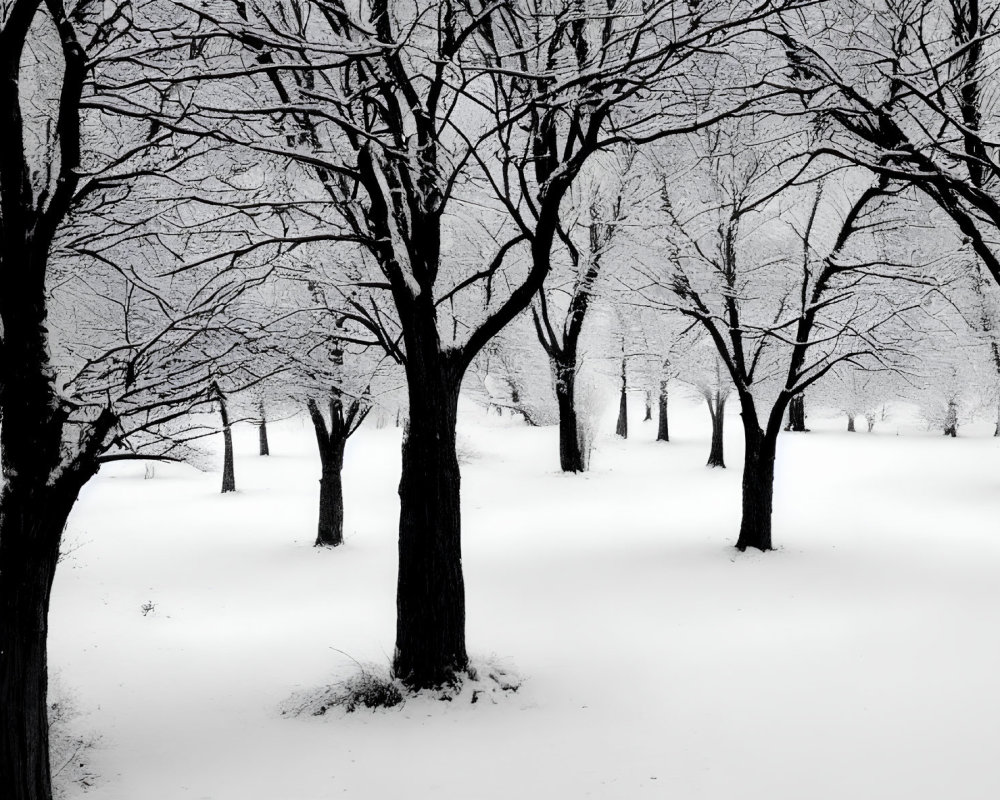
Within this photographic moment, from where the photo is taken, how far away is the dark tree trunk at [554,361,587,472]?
19.2 m

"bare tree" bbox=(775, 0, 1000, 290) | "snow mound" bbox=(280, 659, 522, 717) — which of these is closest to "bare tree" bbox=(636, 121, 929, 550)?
"bare tree" bbox=(775, 0, 1000, 290)

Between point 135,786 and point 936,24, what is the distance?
8851 millimetres

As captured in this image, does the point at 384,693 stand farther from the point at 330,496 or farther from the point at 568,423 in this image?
the point at 568,423

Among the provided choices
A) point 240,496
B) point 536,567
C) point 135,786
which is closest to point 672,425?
point 240,496

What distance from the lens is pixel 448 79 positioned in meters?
5.75

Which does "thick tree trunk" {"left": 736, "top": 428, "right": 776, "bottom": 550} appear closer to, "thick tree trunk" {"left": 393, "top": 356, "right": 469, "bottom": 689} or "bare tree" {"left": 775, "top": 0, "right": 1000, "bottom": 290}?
"bare tree" {"left": 775, "top": 0, "right": 1000, "bottom": 290}

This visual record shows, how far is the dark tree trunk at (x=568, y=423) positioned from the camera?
19.2 m

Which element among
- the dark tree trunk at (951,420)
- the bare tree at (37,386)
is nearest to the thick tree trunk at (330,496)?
the bare tree at (37,386)

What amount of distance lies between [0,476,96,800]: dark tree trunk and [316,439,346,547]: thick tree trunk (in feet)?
30.3

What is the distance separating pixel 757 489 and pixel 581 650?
16.7 feet

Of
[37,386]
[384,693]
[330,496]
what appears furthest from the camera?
[330,496]

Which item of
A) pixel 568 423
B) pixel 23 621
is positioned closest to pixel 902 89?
pixel 23 621

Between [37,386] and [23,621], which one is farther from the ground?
[37,386]

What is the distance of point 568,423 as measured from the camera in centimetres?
2027
